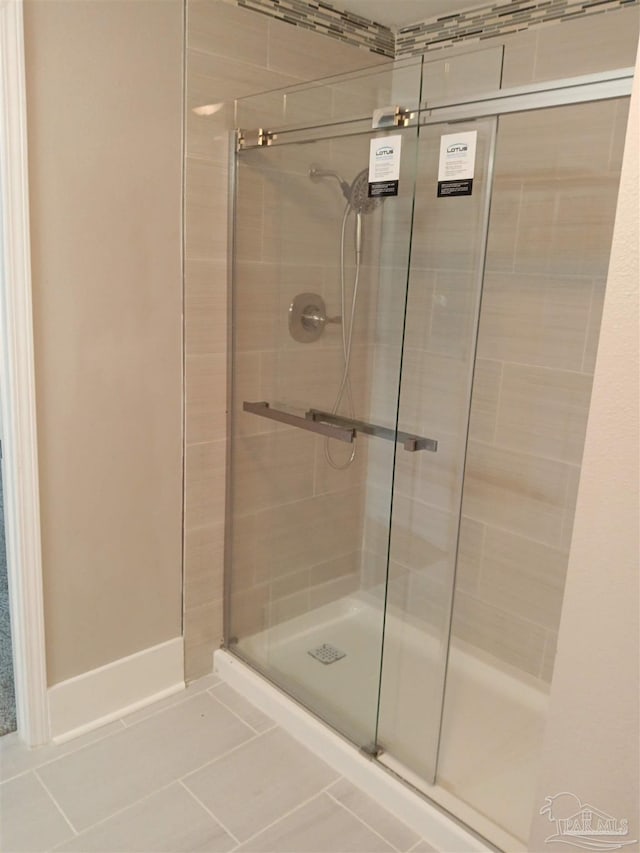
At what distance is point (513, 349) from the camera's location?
2.19 m

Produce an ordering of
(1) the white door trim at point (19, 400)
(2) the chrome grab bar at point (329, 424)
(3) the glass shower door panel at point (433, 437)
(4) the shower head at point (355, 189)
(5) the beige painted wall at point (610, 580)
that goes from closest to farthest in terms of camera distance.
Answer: (5) the beige painted wall at point (610, 580) → (1) the white door trim at point (19, 400) → (3) the glass shower door panel at point (433, 437) → (4) the shower head at point (355, 189) → (2) the chrome grab bar at point (329, 424)

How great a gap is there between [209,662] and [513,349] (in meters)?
1.51

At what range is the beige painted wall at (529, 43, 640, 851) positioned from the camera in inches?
25.0

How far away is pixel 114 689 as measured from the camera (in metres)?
2.12

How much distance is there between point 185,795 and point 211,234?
1626 millimetres

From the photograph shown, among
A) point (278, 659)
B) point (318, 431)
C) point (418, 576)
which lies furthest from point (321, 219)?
point (278, 659)

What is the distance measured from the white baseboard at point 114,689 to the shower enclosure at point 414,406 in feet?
0.80

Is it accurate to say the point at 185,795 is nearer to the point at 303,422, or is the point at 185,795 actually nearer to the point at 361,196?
the point at 303,422

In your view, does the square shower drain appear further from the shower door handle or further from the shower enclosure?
the shower door handle

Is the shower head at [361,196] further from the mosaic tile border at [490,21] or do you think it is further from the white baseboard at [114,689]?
the white baseboard at [114,689]

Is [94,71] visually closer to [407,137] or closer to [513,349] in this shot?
[407,137]

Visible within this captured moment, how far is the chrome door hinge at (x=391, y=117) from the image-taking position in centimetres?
171

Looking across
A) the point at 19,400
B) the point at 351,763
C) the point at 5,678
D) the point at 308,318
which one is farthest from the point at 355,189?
the point at 5,678

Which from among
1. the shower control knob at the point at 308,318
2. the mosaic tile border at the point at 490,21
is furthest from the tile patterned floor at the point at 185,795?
the mosaic tile border at the point at 490,21
